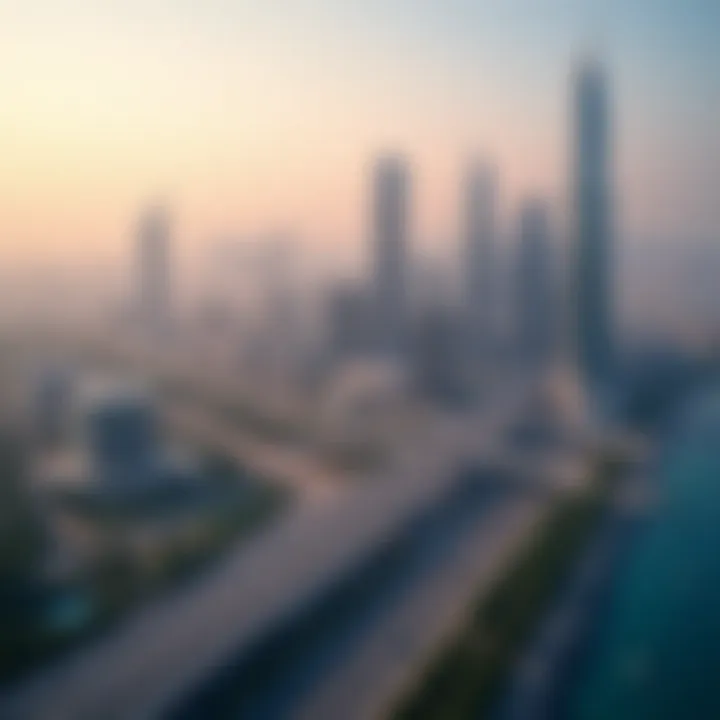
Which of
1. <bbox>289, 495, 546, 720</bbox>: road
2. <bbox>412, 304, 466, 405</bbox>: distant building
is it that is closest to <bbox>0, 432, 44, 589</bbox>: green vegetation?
<bbox>289, 495, 546, 720</bbox>: road

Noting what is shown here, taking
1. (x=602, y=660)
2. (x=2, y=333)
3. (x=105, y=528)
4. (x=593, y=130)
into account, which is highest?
(x=593, y=130)

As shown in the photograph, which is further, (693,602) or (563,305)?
(563,305)

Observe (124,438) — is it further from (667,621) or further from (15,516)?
(667,621)

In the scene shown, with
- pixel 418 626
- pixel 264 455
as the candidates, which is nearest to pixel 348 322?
pixel 264 455

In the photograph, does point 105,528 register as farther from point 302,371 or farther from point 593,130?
point 593,130

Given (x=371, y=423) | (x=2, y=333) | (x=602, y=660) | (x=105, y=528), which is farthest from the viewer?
(x=371, y=423)

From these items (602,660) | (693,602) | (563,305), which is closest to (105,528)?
(602,660)
